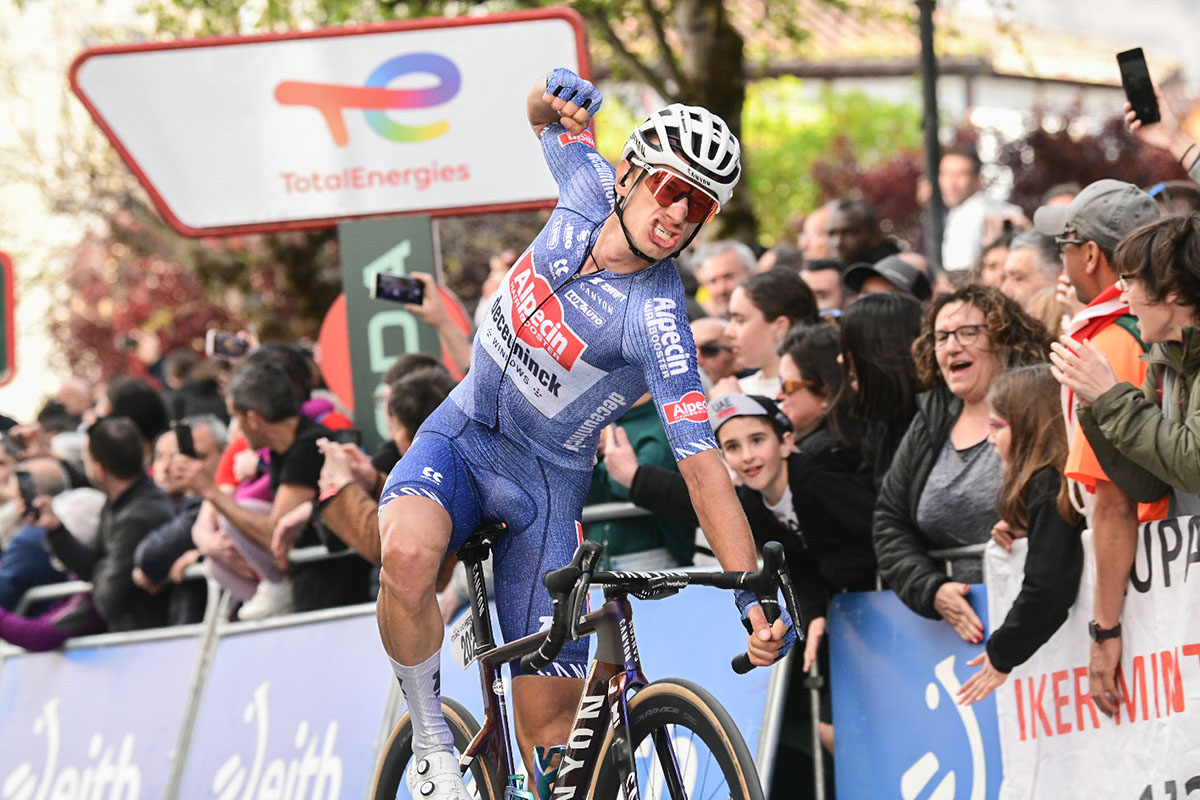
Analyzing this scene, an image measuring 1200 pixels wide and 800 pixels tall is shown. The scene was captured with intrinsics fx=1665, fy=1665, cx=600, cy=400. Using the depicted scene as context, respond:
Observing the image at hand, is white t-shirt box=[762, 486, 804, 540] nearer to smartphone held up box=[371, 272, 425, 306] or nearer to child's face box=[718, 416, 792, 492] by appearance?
child's face box=[718, 416, 792, 492]

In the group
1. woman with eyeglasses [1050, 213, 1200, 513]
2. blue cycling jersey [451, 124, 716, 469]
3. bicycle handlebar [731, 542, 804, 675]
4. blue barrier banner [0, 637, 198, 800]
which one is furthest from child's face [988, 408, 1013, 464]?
blue barrier banner [0, 637, 198, 800]

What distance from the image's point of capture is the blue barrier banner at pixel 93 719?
8.87 m

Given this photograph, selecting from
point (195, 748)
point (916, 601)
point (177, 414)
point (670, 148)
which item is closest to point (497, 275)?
point (177, 414)

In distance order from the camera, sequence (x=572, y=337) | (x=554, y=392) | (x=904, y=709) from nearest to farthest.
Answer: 1. (x=572, y=337)
2. (x=554, y=392)
3. (x=904, y=709)

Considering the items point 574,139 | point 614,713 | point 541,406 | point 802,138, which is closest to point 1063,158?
point 802,138

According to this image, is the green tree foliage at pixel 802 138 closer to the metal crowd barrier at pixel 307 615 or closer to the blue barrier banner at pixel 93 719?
the metal crowd barrier at pixel 307 615

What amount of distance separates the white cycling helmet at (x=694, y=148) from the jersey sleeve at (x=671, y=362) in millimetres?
337

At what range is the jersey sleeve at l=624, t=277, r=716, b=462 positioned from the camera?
4.71 metres

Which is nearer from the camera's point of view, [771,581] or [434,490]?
[771,581]

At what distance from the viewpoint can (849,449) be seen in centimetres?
716

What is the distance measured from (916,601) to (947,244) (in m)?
5.29

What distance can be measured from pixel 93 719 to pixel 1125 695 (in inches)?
234

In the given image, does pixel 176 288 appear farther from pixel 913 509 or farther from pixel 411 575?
pixel 411 575

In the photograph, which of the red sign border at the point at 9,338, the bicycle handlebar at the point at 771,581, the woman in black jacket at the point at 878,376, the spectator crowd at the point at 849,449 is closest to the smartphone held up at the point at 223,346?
the spectator crowd at the point at 849,449
